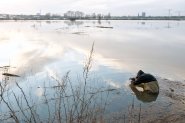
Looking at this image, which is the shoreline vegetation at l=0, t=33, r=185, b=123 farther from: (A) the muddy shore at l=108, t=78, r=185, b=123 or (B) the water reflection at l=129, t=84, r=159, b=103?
(B) the water reflection at l=129, t=84, r=159, b=103

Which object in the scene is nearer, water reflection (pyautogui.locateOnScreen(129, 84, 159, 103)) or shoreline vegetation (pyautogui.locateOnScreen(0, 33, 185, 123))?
shoreline vegetation (pyautogui.locateOnScreen(0, 33, 185, 123))

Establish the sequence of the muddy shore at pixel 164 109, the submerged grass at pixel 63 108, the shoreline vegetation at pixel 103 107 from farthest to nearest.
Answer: the muddy shore at pixel 164 109 < the shoreline vegetation at pixel 103 107 < the submerged grass at pixel 63 108

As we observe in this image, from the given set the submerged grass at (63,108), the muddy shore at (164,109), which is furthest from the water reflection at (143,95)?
the submerged grass at (63,108)

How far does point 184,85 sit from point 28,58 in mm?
11683

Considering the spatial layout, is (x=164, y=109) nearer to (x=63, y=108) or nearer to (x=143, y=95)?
(x=143, y=95)

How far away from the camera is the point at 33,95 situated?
12859 mm

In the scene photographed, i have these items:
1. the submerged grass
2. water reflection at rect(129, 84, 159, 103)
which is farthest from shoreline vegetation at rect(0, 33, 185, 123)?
water reflection at rect(129, 84, 159, 103)

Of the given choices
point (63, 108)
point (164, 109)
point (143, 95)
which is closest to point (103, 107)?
point (63, 108)

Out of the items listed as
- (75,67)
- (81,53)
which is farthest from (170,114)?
(81,53)

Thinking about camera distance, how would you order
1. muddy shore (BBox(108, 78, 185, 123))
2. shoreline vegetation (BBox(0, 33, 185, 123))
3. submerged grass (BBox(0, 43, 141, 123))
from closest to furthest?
1. submerged grass (BBox(0, 43, 141, 123))
2. shoreline vegetation (BBox(0, 33, 185, 123))
3. muddy shore (BBox(108, 78, 185, 123))

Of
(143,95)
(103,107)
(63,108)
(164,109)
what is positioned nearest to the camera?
(103,107)

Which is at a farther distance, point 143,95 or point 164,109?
point 143,95

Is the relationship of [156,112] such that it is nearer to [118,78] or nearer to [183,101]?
[183,101]

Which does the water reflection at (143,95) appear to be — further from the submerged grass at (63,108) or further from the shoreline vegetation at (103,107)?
the submerged grass at (63,108)
